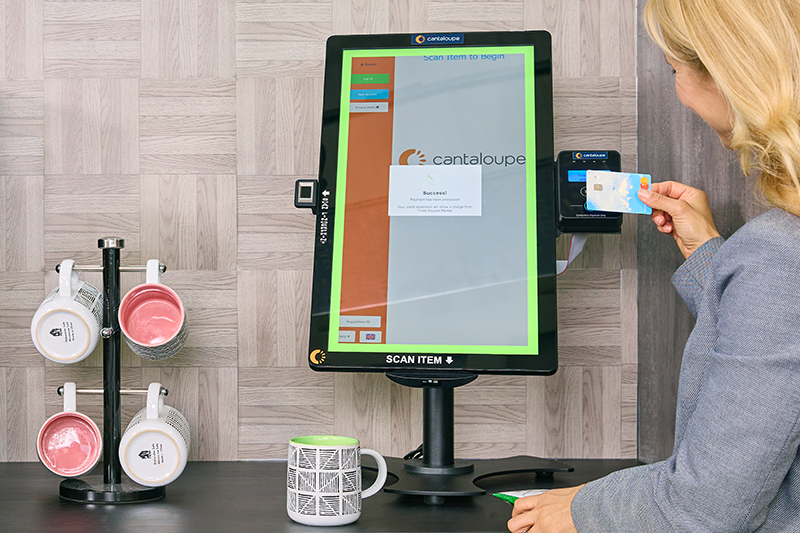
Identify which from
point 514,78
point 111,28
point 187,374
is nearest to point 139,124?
point 111,28

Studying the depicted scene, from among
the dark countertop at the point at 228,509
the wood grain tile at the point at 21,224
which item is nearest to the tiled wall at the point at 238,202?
the wood grain tile at the point at 21,224

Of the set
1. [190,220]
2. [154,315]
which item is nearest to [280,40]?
[190,220]

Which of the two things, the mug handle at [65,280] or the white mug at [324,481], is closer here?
the white mug at [324,481]

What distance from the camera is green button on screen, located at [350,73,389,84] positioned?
1312 mm

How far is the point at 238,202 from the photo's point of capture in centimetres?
152

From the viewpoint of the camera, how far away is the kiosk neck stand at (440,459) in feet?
3.80

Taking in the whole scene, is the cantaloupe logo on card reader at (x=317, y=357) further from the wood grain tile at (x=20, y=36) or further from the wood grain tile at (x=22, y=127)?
the wood grain tile at (x=20, y=36)

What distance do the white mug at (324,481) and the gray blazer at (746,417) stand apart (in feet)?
1.20

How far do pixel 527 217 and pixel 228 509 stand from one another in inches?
27.8

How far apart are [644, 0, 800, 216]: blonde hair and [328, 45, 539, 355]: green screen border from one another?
1.48 feet

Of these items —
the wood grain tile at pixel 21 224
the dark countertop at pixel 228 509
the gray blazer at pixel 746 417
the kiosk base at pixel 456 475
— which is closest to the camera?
the gray blazer at pixel 746 417

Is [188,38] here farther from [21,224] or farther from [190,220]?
[21,224]

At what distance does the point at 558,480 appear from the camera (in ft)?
4.20

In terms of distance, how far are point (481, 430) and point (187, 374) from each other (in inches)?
25.9
